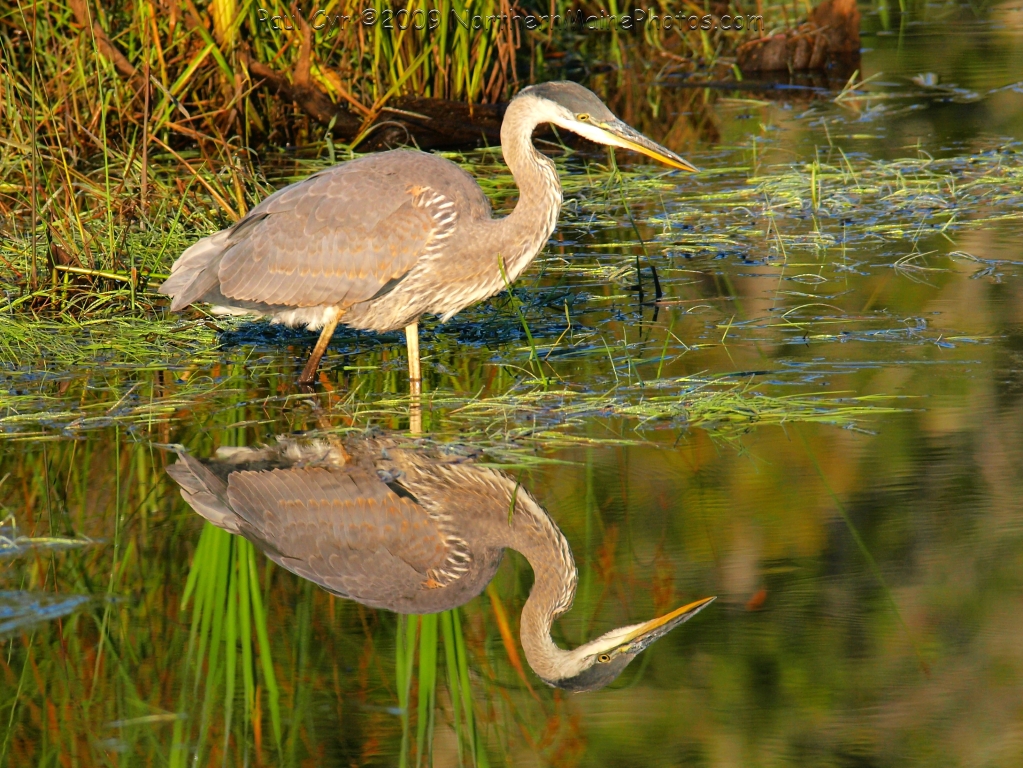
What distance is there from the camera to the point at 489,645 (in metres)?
3.83

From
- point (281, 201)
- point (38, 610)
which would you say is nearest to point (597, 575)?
point (38, 610)

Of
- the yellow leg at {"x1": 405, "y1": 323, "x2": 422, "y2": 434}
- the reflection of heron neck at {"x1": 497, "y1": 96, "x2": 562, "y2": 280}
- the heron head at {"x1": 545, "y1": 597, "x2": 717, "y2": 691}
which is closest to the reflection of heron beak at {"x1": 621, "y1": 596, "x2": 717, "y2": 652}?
the heron head at {"x1": 545, "y1": 597, "x2": 717, "y2": 691}

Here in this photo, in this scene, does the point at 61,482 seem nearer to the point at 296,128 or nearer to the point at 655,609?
the point at 655,609

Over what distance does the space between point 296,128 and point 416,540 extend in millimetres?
6533

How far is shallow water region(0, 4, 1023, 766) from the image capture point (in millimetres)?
3404

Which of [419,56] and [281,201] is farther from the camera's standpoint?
[419,56]

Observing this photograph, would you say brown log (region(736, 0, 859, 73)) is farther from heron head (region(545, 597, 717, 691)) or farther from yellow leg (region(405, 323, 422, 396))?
heron head (region(545, 597, 717, 691))

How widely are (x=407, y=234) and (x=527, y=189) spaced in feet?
1.69

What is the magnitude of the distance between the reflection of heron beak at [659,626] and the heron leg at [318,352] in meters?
2.37

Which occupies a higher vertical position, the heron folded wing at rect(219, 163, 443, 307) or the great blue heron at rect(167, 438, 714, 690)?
the heron folded wing at rect(219, 163, 443, 307)

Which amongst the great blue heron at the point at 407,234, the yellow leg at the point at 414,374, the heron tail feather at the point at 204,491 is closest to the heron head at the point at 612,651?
the heron tail feather at the point at 204,491

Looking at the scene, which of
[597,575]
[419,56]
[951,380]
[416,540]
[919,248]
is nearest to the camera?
[597,575]

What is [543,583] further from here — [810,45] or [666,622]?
[810,45]

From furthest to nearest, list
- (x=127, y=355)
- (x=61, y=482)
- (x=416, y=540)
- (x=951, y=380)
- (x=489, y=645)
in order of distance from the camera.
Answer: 1. (x=127, y=355)
2. (x=951, y=380)
3. (x=61, y=482)
4. (x=416, y=540)
5. (x=489, y=645)
